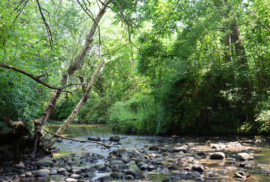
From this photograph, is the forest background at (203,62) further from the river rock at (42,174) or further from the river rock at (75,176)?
the river rock at (75,176)

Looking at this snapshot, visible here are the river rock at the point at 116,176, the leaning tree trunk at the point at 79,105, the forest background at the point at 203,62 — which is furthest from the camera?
the forest background at the point at 203,62

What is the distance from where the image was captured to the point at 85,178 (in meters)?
3.80

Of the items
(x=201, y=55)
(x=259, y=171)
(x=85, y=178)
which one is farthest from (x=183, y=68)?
(x=85, y=178)

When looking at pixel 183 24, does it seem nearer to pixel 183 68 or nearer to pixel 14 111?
pixel 183 68

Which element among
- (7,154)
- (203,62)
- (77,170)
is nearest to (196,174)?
(77,170)

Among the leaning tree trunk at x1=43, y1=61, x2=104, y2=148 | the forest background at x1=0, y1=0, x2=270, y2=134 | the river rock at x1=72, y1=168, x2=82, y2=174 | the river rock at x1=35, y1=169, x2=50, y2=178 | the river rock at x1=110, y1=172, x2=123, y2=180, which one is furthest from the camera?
the forest background at x1=0, y1=0, x2=270, y2=134

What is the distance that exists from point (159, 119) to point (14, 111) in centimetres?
639

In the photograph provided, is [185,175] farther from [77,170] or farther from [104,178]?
[77,170]

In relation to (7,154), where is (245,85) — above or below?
above

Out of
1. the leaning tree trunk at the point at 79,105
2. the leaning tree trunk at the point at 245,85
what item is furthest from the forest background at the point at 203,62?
the leaning tree trunk at the point at 79,105

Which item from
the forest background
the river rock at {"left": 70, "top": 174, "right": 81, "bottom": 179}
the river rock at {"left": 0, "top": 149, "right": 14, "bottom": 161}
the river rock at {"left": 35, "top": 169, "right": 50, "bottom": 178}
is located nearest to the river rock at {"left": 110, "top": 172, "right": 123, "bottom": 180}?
the river rock at {"left": 70, "top": 174, "right": 81, "bottom": 179}

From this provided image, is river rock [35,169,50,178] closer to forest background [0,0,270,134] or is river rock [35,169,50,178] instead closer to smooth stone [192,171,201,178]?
forest background [0,0,270,134]

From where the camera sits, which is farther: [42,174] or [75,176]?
[42,174]

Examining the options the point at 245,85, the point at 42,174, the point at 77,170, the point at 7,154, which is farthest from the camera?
the point at 245,85
